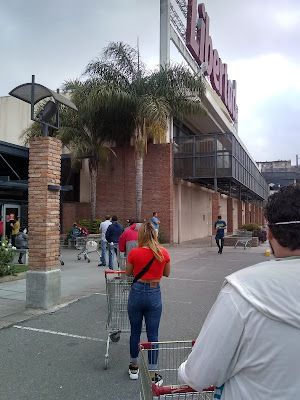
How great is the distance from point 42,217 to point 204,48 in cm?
2513

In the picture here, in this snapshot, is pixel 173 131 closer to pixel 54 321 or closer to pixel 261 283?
pixel 54 321

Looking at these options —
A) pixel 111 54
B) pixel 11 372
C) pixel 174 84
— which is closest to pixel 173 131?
pixel 174 84

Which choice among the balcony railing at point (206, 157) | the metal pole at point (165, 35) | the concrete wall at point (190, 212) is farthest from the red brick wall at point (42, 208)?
the metal pole at point (165, 35)

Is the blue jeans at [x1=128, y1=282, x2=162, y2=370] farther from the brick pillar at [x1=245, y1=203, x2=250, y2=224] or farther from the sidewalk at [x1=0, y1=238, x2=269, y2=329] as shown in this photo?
the brick pillar at [x1=245, y1=203, x2=250, y2=224]

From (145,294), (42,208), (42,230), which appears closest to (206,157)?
(42,208)

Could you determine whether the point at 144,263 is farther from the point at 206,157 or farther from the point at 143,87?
the point at 206,157

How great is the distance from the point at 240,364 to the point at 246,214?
40.4m

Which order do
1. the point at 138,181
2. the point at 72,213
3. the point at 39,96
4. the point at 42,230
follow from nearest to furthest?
the point at 42,230, the point at 39,96, the point at 138,181, the point at 72,213

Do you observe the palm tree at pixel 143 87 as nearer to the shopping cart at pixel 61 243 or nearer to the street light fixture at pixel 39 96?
the shopping cart at pixel 61 243

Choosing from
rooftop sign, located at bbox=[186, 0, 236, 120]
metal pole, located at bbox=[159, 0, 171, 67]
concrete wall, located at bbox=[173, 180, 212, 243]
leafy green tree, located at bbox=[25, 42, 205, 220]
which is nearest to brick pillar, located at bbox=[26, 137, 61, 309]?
leafy green tree, located at bbox=[25, 42, 205, 220]

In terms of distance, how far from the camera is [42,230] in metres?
6.75

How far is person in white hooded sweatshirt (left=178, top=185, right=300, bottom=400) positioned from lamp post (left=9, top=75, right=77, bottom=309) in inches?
224

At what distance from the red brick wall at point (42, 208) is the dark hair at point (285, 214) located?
5705 mm

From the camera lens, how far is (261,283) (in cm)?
135
